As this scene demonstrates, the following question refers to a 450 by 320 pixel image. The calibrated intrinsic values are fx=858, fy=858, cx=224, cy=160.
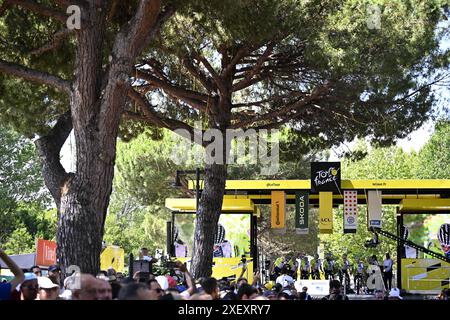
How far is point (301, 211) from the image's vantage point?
28062mm

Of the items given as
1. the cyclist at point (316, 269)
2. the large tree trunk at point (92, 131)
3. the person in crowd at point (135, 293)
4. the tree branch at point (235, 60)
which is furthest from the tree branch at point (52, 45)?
the cyclist at point (316, 269)

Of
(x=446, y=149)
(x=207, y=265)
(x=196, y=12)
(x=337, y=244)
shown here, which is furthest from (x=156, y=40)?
(x=337, y=244)

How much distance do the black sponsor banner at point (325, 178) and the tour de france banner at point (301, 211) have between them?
588 millimetres

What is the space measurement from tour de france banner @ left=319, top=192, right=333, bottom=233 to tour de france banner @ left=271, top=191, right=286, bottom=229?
1421 mm

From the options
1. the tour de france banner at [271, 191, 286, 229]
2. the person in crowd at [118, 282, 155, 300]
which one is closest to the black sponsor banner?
the tour de france banner at [271, 191, 286, 229]

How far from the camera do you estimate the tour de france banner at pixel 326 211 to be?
27641 mm

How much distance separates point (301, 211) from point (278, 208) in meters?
0.92

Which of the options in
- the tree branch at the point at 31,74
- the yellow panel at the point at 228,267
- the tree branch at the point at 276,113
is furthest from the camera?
the yellow panel at the point at 228,267

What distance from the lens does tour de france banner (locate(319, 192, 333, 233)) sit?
1088 inches

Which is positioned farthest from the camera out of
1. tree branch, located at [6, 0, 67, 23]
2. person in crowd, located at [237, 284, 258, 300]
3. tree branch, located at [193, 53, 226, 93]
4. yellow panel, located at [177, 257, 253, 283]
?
yellow panel, located at [177, 257, 253, 283]

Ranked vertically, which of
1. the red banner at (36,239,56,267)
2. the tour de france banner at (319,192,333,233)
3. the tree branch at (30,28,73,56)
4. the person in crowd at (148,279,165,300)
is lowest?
the person in crowd at (148,279,165,300)

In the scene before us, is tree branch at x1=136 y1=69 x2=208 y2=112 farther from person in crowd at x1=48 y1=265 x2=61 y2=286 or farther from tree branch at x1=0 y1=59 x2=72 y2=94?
person in crowd at x1=48 y1=265 x2=61 y2=286

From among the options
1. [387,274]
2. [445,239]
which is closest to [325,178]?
[387,274]

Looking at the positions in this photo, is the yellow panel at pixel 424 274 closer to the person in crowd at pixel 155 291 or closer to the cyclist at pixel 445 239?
the cyclist at pixel 445 239
